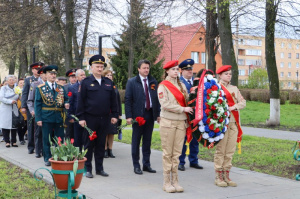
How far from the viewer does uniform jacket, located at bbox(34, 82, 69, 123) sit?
898 cm

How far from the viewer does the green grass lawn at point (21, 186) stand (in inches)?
257

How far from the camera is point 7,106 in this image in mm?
12438

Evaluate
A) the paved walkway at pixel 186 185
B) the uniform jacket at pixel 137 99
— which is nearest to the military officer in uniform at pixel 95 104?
the uniform jacket at pixel 137 99

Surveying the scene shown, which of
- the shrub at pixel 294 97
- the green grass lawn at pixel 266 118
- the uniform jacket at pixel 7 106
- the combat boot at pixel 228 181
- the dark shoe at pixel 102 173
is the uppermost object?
the uniform jacket at pixel 7 106

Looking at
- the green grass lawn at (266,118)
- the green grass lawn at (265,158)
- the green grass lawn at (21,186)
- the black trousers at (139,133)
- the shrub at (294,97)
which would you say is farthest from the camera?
the shrub at (294,97)

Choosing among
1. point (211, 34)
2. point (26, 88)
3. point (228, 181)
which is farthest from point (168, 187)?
point (211, 34)

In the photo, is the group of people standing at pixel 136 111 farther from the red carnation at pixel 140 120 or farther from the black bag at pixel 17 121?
the black bag at pixel 17 121

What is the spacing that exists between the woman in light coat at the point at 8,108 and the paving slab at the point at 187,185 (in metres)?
3.27

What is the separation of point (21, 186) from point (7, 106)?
5.84m

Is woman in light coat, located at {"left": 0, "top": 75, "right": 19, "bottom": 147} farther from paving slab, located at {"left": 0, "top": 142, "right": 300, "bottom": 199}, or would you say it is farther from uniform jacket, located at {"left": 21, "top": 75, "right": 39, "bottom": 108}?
paving slab, located at {"left": 0, "top": 142, "right": 300, "bottom": 199}

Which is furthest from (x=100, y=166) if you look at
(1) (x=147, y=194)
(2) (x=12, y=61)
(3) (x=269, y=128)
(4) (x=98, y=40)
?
(2) (x=12, y=61)

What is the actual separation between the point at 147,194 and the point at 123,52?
3148cm

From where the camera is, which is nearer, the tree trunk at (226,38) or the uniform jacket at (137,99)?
the uniform jacket at (137,99)

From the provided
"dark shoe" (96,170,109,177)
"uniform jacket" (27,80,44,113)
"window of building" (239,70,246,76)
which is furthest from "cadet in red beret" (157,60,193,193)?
"window of building" (239,70,246,76)
